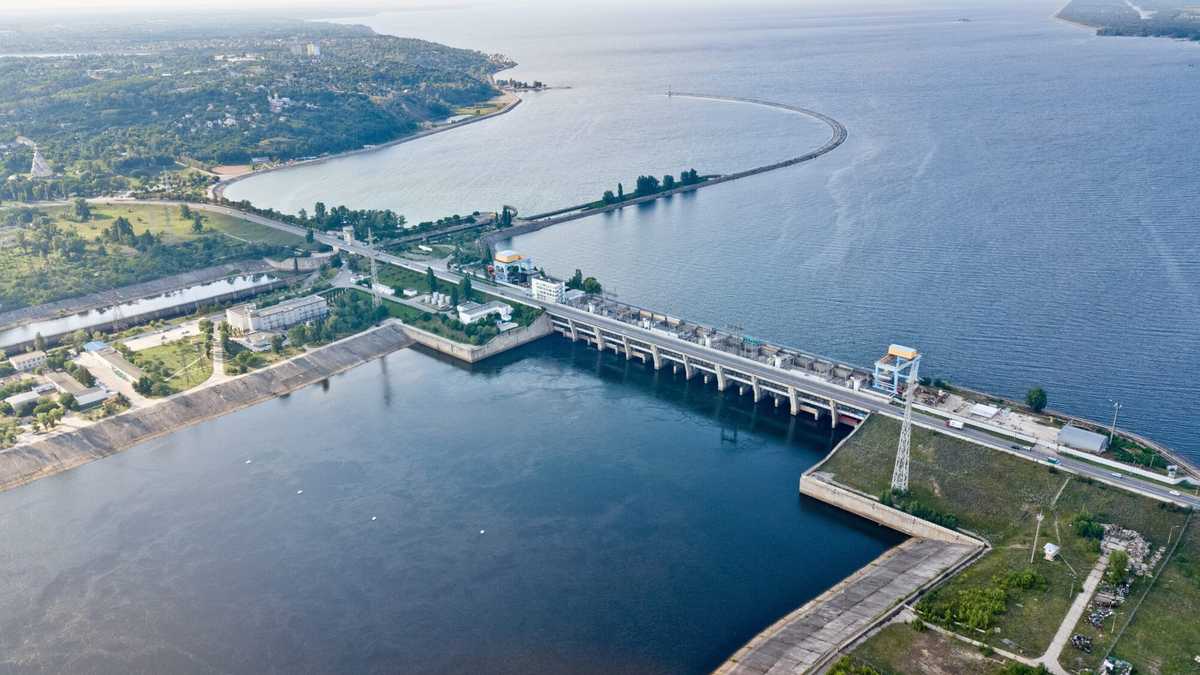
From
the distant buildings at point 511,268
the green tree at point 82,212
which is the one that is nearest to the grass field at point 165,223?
the green tree at point 82,212

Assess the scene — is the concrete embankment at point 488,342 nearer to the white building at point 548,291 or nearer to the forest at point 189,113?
the white building at point 548,291

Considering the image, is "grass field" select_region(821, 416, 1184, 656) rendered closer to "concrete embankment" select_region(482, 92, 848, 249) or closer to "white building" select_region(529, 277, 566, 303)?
"white building" select_region(529, 277, 566, 303)

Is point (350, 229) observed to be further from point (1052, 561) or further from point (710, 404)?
point (1052, 561)

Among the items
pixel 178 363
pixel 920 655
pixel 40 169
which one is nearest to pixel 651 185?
pixel 178 363

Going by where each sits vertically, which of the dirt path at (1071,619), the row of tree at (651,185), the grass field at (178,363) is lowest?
the grass field at (178,363)

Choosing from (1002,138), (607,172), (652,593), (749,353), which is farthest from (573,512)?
(1002,138)

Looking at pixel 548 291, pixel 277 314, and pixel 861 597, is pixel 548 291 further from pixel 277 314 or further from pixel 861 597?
pixel 861 597
